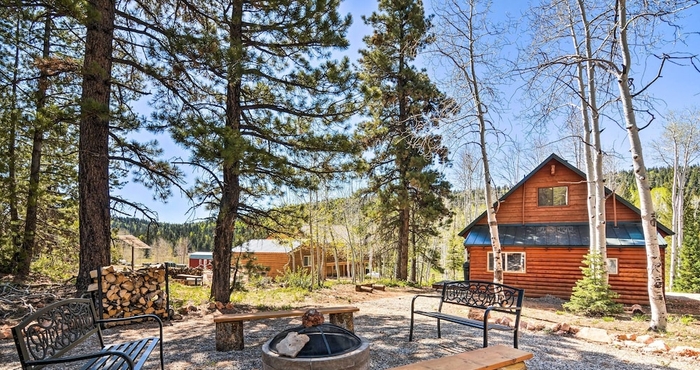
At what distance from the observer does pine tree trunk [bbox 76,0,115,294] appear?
6695 millimetres

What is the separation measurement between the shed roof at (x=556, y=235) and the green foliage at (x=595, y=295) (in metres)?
2.71

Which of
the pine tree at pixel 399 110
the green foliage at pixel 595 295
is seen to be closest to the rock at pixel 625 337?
the green foliage at pixel 595 295

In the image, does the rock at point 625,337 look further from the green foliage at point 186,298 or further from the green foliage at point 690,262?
the green foliage at point 690,262

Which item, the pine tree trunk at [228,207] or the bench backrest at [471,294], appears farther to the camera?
the pine tree trunk at [228,207]

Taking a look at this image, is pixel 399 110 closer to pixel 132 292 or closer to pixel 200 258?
pixel 132 292

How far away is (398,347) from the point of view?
16.4 feet

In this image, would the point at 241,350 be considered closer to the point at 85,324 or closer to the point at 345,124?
the point at 85,324

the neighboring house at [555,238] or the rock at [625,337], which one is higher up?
the neighboring house at [555,238]

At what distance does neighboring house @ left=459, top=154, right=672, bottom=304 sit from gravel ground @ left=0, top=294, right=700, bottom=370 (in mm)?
6348

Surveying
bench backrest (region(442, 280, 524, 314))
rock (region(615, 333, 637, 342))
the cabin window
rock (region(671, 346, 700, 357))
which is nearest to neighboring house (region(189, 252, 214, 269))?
the cabin window

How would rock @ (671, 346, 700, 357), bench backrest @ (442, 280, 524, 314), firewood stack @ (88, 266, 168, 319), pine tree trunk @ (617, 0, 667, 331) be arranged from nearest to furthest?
1. rock @ (671, 346, 700, 357)
2. bench backrest @ (442, 280, 524, 314)
3. pine tree trunk @ (617, 0, 667, 331)
4. firewood stack @ (88, 266, 168, 319)

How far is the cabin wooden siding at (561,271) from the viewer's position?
417 inches

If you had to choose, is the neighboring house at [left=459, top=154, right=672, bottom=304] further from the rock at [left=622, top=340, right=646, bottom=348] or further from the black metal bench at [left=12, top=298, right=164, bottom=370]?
the black metal bench at [left=12, top=298, right=164, bottom=370]

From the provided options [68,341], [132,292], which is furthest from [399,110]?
[68,341]
